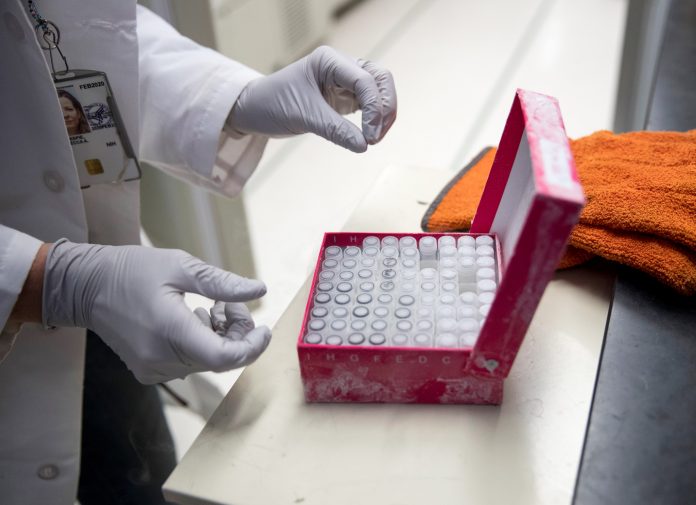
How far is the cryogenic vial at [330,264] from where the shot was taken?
27.7 inches

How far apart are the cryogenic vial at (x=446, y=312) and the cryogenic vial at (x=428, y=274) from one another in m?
0.05

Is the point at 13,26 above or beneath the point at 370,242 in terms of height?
above

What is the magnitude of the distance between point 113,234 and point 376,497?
68 centimetres

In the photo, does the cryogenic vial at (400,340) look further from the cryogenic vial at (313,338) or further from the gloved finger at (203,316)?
the gloved finger at (203,316)

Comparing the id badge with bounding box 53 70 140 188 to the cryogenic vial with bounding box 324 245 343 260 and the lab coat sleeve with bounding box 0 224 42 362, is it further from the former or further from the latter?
the cryogenic vial with bounding box 324 245 343 260

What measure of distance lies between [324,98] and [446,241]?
1.10ft

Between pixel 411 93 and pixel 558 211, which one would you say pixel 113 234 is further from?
pixel 411 93

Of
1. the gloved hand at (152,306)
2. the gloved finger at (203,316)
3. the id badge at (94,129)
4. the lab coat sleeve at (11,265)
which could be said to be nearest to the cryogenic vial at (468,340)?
the gloved hand at (152,306)

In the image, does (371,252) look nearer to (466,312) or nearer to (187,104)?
(466,312)

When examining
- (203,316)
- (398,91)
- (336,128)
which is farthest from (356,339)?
(398,91)

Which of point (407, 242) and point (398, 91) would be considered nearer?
point (407, 242)

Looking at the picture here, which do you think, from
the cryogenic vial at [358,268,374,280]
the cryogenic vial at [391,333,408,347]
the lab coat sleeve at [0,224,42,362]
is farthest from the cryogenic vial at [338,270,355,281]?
the lab coat sleeve at [0,224,42,362]

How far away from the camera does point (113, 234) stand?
3.28 feet

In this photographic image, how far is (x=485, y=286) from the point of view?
65 centimetres
